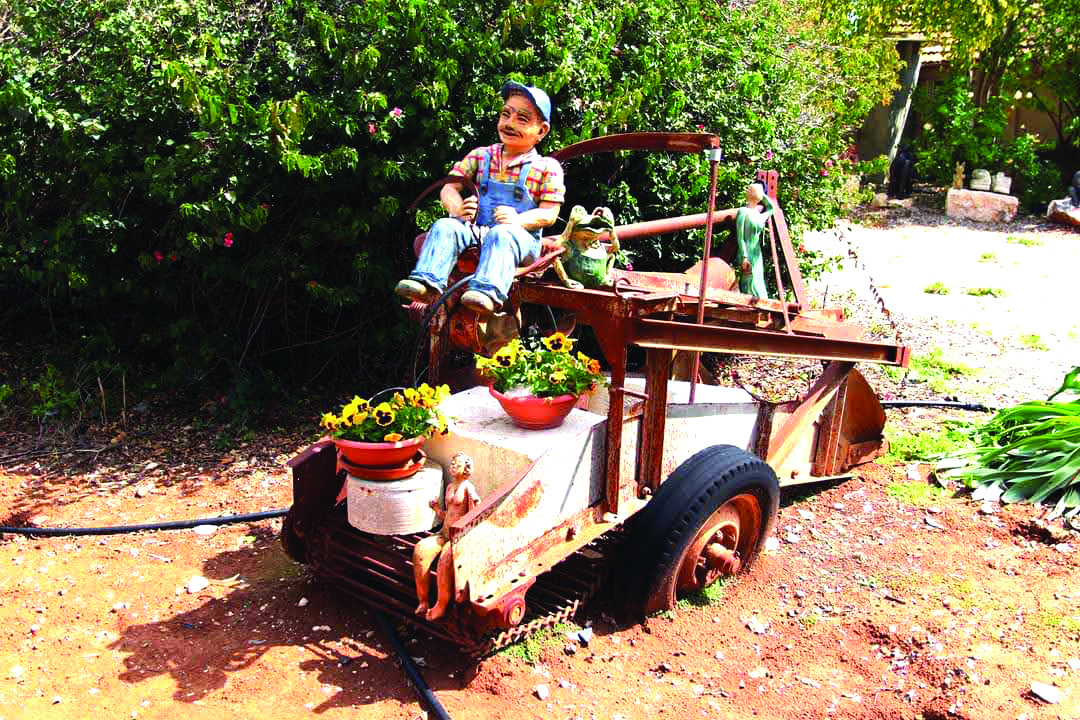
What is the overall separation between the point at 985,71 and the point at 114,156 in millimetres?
17239

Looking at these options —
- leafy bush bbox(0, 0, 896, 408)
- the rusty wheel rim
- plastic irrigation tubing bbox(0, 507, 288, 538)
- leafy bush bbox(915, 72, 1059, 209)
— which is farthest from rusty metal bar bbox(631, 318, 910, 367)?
leafy bush bbox(915, 72, 1059, 209)

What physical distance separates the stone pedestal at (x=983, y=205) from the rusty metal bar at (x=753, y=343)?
1267 centimetres

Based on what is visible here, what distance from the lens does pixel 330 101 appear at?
5973mm

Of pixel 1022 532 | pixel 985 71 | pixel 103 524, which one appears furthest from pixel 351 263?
pixel 985 71

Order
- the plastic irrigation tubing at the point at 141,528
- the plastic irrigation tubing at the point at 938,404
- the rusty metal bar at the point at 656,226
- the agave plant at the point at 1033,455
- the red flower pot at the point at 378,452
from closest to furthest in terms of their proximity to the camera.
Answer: the red flower pot at the point at 378,452 < the rusty metal bar at the point at 656,226 < the plastic irrigation tubing at the point at 141,528 < the agave plant at the point at 1033,455 < the plastic irrigation tubing at the point at 938,404

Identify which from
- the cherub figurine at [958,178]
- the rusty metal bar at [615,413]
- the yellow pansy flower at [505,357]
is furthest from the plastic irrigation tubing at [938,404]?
the cherub figurine at [958,178]

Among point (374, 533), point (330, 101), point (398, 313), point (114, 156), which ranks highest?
point (330, 101)

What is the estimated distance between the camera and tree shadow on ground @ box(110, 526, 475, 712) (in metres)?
3.94

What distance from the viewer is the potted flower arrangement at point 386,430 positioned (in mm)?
3926

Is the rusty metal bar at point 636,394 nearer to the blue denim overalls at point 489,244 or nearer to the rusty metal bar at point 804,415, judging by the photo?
the blue denim overalls at point 489,244

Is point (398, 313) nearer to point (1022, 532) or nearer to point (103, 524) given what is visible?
point (103, 524)

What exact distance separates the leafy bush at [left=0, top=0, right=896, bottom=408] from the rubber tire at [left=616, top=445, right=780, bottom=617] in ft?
9.10

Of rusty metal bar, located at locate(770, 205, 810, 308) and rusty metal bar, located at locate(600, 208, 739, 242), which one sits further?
rusty metal bar, located at locate(770, 205, 810, 308)

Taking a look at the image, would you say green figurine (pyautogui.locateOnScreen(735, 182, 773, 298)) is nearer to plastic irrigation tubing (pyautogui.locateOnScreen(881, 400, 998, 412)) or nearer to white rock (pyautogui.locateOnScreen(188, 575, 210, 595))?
plastic irrigation tubing (pyautogui.locateOnScreen(881, 400, 998, 412))
